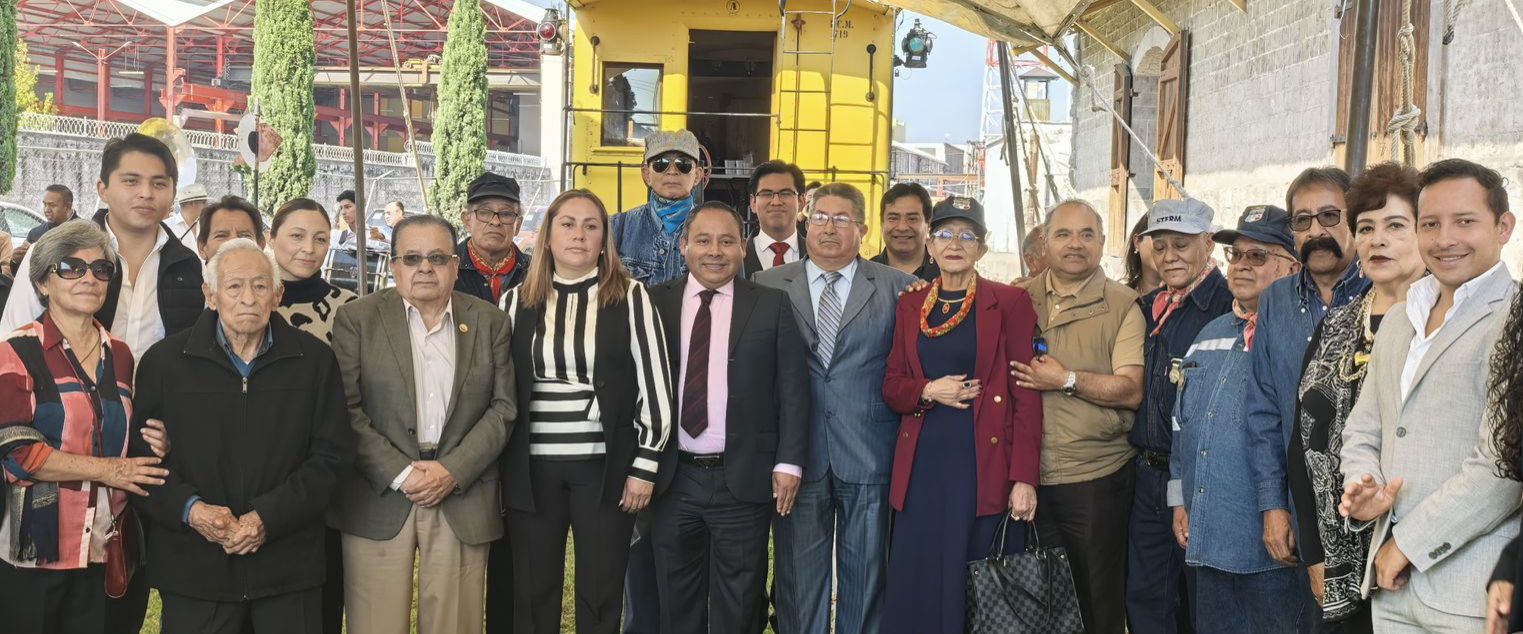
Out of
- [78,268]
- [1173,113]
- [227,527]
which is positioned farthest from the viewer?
[1173,113]

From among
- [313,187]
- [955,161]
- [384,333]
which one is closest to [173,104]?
[313,187]

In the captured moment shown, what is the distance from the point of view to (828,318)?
4.73 m

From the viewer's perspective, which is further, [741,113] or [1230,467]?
[741,113]

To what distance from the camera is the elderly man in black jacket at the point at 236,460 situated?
3781 millimetres

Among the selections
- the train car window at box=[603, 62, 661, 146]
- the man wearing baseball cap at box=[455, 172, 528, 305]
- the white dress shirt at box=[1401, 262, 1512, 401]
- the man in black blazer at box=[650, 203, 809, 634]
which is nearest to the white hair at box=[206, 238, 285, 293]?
the man wearing baseball cap at box=[455, 172, 528, 305]

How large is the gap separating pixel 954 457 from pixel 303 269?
258cm

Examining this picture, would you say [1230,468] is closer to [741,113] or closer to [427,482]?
[427,482]

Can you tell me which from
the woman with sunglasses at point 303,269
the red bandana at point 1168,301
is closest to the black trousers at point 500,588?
the woman with sunglasses at point 303,269

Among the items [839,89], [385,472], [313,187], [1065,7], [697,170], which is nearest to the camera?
[385,472]

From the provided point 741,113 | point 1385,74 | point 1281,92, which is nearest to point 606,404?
point 741,113

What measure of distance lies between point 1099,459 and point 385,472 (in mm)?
2630

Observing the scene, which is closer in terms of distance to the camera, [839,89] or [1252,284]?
[1252,284]

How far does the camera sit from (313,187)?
37375 millimetres

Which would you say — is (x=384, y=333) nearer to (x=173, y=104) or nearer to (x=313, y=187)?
(x=313, y=187)
